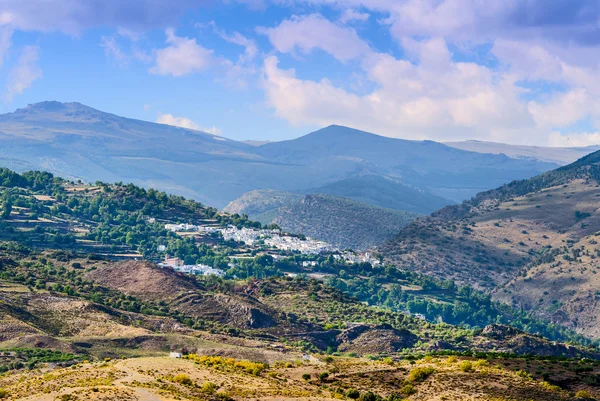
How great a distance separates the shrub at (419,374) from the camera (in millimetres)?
90675

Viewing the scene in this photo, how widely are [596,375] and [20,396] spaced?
4796 cm

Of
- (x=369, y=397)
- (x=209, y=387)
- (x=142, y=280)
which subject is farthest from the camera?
(x=142, y=280)

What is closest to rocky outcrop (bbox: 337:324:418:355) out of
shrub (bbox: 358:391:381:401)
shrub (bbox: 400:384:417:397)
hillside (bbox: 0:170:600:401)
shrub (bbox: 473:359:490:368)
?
hillside (bbox: 0:170:600:401)

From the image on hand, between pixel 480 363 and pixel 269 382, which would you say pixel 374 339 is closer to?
pixel 480 363

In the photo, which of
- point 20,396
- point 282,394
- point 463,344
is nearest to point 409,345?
point 463,344

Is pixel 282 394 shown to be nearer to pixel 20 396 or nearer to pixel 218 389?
pixel 218 389

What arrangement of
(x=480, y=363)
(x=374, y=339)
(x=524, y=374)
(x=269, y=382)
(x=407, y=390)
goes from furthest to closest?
(x=374, y=339), (x=480, y=363), (x=524, y=374), (x=407, y=390), (x=269, y=382)

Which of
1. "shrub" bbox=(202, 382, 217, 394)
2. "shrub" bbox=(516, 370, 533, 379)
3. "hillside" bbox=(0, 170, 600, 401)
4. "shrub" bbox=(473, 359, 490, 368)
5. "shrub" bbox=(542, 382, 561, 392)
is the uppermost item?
"shrub" bbox=(473, 359, 490, 368)

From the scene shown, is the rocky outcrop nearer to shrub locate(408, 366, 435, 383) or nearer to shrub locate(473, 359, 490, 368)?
shrub locate(473, 359, 490, 368)

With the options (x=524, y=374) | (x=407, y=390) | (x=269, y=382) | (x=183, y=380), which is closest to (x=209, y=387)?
(x=183, y=380)

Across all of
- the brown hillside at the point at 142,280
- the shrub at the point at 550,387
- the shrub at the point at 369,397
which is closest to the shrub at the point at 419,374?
the shrub at the point at 369,397

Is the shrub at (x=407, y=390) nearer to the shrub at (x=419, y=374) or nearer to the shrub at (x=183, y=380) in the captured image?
the shrub at (x=419, y=374)

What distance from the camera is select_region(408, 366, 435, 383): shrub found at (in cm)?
9068

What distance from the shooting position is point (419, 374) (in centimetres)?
9112
